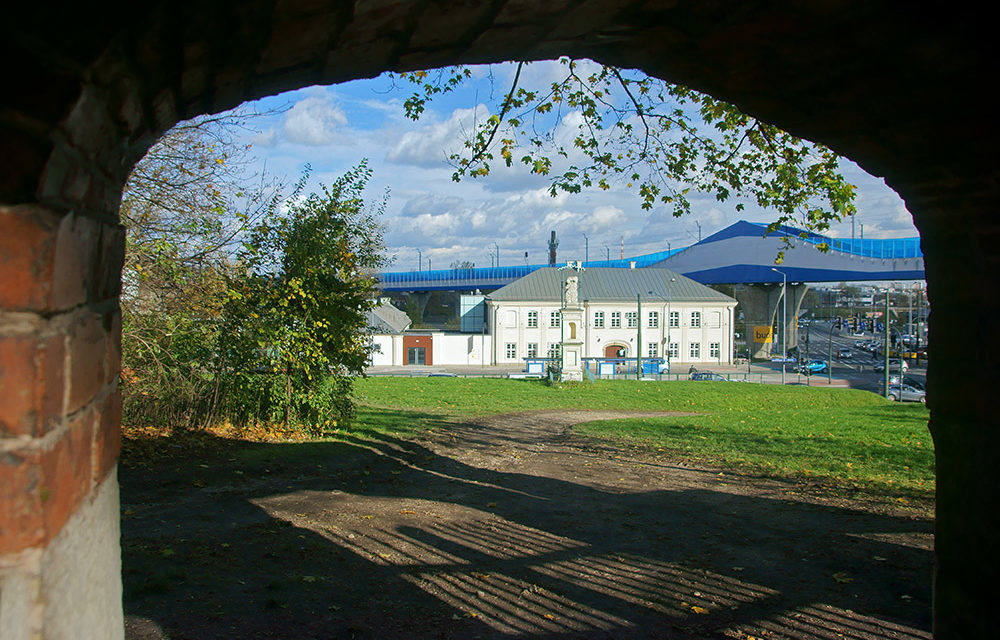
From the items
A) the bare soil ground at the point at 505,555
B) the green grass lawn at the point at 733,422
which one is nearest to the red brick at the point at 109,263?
the bare soil ground at the point at 505,555

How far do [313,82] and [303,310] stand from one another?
9604mm

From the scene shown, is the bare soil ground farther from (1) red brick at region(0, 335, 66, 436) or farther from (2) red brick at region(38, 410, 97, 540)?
(1) red brick at region(0, 335, 66, 436)

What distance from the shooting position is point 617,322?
58.2m

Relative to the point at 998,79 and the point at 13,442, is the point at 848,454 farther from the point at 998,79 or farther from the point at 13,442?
the point at 13,442

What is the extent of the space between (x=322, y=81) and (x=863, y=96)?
1.93 metres

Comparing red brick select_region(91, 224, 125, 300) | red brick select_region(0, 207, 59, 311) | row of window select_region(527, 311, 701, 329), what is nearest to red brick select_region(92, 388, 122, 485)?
red brick select_region(91, 224, 125, 300)

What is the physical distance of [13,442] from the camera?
4.24 ft

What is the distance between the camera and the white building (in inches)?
2272

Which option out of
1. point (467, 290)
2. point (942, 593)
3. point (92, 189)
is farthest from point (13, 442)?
point (467, 290)

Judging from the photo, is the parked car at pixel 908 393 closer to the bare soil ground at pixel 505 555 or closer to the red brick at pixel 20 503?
the bare soil ground at pixel 505 555

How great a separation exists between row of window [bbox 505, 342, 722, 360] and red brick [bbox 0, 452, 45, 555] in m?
55.9

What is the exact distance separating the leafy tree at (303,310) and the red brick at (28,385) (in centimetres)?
964

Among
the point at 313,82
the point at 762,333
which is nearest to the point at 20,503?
the point at 313,82

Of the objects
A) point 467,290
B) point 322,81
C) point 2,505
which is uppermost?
point 467,290
